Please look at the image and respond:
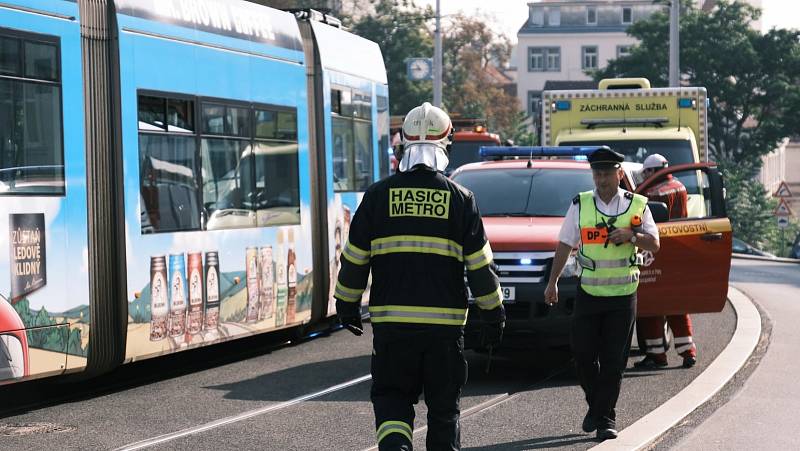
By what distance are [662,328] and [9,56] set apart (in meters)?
5.59

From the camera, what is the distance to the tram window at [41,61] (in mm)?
9234

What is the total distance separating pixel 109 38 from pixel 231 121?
197 centimetres

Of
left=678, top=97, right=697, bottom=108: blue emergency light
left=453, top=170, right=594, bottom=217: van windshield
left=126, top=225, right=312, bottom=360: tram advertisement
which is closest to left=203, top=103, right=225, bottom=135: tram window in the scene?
A: left=126, top=225, right=312, bottom=360: tram advertisement

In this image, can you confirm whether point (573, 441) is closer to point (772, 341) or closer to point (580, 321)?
point (580, 321)

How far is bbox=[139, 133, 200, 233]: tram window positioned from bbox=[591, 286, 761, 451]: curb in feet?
12.9

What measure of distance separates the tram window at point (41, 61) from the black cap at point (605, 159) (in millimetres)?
3595

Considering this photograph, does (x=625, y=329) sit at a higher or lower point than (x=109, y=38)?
lower

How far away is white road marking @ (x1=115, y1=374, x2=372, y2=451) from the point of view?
821 centimetres

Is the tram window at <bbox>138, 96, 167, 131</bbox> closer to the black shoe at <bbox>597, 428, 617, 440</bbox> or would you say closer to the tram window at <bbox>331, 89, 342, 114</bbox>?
the tram window at <bbox>331, 89, 342, 114</bbox>

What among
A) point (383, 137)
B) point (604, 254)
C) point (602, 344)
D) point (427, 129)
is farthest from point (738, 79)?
point (427, 129)

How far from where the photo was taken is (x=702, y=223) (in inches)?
441

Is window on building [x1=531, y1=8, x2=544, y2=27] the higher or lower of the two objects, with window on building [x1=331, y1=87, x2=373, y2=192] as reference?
higher

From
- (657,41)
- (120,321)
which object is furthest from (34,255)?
(657,41)

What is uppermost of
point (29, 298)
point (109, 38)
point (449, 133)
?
point (109, 38)
